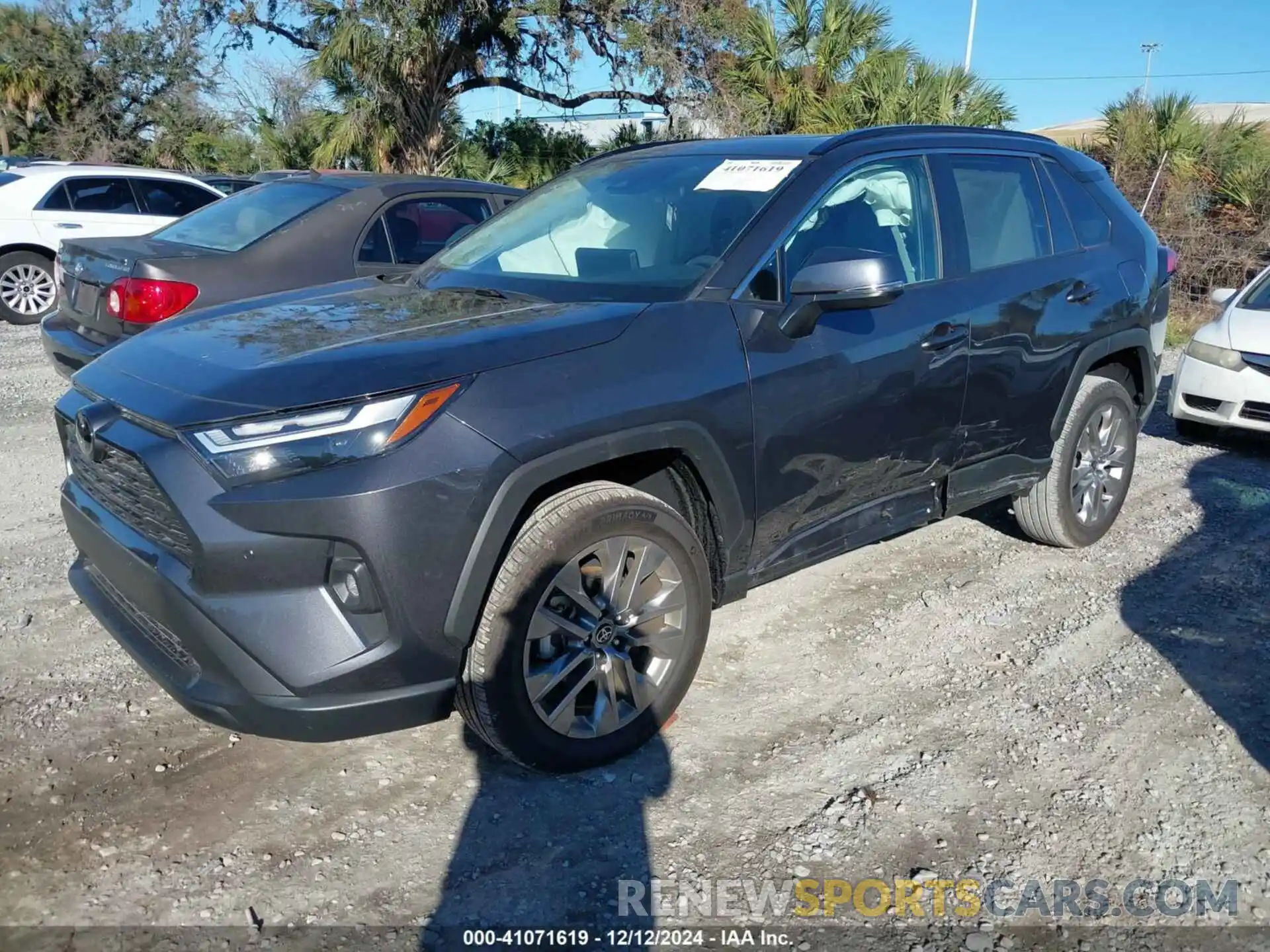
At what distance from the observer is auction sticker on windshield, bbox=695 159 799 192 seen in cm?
346

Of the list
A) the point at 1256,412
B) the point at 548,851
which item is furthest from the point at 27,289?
the point at 1256,412

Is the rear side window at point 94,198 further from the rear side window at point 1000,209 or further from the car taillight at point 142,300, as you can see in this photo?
the rear side window at point 1000,209

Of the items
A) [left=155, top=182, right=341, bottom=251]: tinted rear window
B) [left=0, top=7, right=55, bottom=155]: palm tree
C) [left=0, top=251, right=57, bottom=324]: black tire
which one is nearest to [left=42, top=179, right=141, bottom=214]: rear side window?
[left=0, top=251, right=57, bottom=324]: black tire

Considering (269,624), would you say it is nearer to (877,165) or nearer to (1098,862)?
(1098,862)

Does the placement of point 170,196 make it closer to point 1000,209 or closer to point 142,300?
point 142,300

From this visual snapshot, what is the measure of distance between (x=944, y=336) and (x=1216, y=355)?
3919 millimetres

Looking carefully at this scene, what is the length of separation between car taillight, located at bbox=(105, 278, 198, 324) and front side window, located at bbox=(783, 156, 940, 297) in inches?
146

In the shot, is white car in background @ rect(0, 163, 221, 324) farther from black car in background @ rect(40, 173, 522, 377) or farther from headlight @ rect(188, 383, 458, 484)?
headlight @ rect(188, 383, 458, 484)

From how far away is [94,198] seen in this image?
10.5 m

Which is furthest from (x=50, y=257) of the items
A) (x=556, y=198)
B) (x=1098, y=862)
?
(x=1098, y=862)

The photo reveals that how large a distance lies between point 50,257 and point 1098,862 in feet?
35.9

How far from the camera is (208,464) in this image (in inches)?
94.3

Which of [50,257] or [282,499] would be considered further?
[50,257]

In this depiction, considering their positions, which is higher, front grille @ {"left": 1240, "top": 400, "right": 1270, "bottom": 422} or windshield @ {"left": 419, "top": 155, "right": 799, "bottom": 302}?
windshield @ {"left": 419, "top": 155, "right": 799, "bottom": 302}
